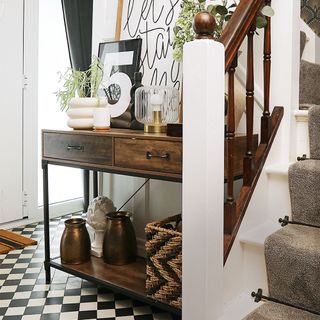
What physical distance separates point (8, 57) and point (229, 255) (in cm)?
298

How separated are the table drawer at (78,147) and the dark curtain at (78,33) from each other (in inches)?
65.1

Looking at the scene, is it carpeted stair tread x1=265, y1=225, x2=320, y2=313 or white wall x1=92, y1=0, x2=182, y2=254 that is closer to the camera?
carpeted stair tread x1=265, y1=225, x2=320, y2=313

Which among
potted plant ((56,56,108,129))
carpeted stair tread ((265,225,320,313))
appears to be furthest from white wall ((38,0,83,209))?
carpeted stair tread ((265,225,320,313))

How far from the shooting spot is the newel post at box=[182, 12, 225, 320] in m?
1.36

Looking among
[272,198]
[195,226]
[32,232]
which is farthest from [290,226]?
[32,232]

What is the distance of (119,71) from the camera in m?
A: 2.76

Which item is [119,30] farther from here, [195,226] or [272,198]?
Answer: [195,226]

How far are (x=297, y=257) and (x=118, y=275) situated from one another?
1212mm

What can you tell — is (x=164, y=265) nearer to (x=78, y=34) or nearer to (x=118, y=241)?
(x=118, y=241)

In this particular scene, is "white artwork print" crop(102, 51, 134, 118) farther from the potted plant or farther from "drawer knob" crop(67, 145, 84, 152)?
"drawer knob" crop(67, 145, 84, 152)

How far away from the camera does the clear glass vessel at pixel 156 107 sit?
2178 mm

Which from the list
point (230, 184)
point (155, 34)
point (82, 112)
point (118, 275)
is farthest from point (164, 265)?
point (155, 34)

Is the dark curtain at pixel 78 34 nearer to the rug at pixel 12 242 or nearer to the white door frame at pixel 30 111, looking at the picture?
the white door frame at pixel 30 111

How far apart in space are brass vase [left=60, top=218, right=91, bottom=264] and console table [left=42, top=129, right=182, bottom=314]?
0.14 ft
